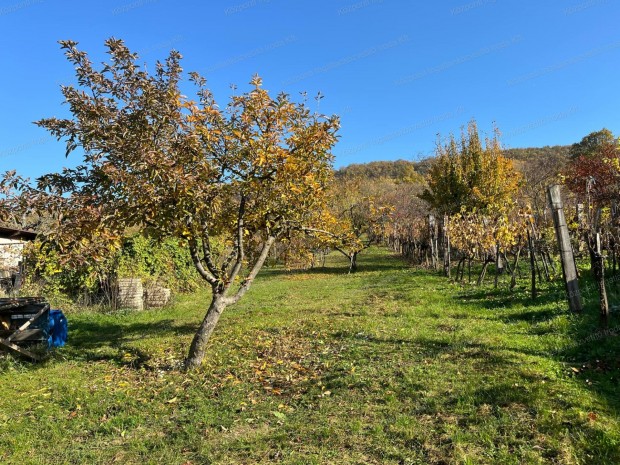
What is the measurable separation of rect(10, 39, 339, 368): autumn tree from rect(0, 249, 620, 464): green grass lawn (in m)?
1.49

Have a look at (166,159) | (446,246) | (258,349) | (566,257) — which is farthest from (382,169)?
(166,159)

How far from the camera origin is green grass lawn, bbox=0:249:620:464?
3.83m

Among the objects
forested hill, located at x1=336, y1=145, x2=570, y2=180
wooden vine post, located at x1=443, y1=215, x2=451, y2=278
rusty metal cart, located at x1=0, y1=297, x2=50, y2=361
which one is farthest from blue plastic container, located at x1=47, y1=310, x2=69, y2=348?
forested hill, located at x1=336, y1=145, x2=570, y2=180

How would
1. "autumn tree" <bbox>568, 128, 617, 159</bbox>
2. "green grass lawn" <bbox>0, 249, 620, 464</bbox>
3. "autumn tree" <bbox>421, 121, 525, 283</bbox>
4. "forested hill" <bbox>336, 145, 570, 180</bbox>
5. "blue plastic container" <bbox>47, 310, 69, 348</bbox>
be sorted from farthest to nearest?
"forested hill" <bbox>336, 145, 570, 180</bbox> < "autumn tree" <bbox>568, 128, 617, 159</bbox> < "autumn tree" <bbox>421, 121, 525, 283</bbox> < "blue plastic container" <bbox>47, 310, 69, 348</bbox> < "green grass lawn" <bbox>0, 249, 620, 464</bbox>

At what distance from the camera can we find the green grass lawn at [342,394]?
12.6 ft

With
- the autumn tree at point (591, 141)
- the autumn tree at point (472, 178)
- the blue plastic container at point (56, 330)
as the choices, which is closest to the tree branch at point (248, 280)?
the blue plastic container at point (56, 330)

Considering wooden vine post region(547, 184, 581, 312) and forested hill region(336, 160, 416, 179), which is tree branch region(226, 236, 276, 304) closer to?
wooden vine post region(547, 184, 581, 312)

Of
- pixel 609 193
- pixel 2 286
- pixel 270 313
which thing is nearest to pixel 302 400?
pixel 270 313

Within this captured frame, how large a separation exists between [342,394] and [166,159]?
12.5ft

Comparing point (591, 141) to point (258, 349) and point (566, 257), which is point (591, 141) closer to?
point (566, 257)

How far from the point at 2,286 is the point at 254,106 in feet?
42.1

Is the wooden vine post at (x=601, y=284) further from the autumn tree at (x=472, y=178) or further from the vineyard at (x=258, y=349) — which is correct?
the autumn tree at (x=472, y=178)

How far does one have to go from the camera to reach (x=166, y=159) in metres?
5.18

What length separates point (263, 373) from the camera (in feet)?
A: 20.5
